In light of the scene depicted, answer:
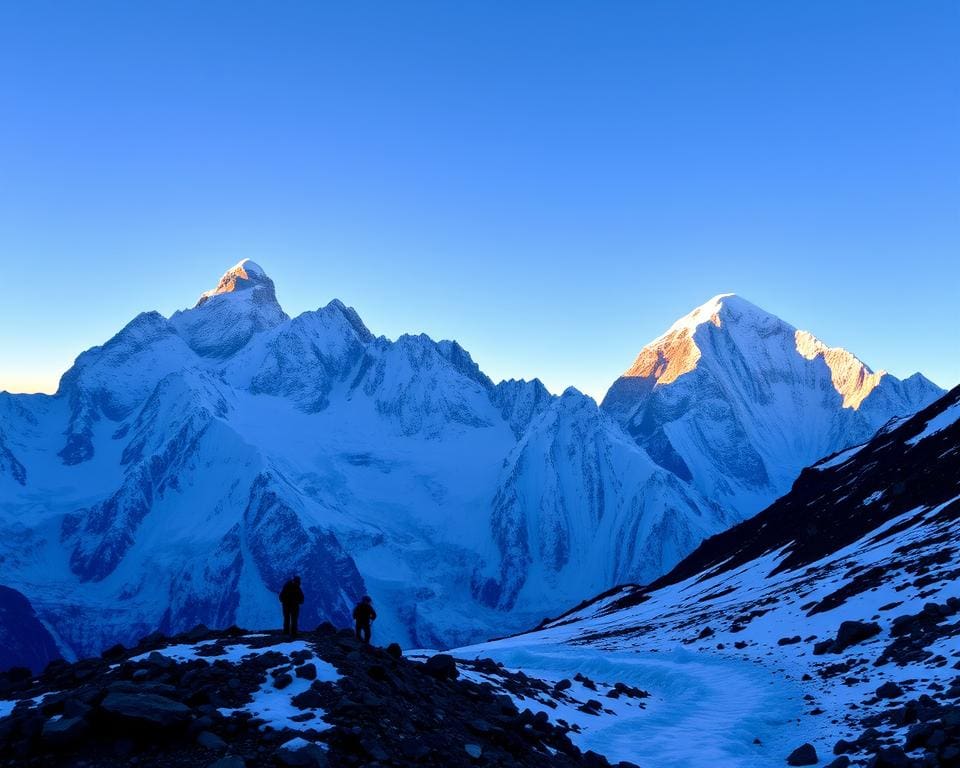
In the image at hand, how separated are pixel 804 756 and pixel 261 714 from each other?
1373cm

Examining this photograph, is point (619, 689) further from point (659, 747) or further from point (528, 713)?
point (528, 713)

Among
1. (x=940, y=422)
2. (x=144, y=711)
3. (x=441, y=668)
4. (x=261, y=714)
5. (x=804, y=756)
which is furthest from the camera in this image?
(x=940, y=422)

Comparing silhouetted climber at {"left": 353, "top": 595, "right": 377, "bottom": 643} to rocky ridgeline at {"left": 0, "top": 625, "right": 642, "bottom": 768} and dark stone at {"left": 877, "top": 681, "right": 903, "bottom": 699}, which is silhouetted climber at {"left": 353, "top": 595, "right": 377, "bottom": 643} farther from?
dark stone at {"left": 877, "top": 681, "right": 903, "bottom": 699}

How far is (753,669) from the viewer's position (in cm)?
3703

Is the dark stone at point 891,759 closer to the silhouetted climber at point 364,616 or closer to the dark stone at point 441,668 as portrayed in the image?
the dark stone at point 441,668

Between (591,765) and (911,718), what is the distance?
26.9ft

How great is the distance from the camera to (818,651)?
35031 millimetres

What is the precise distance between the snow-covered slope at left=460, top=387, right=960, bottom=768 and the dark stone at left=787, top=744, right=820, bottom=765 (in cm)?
13

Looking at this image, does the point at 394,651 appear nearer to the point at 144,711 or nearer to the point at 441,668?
the point at 441,668

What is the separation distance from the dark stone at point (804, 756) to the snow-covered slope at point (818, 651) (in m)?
0.13

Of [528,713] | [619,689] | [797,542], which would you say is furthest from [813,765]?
[797,542]

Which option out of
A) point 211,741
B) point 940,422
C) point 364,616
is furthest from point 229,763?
point 940,422

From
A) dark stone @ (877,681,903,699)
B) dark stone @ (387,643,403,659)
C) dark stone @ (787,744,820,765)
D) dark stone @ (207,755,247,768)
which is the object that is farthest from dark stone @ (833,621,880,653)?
dark stone @ (207,755,247,768)

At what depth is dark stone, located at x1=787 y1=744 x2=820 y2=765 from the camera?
2084 cm
